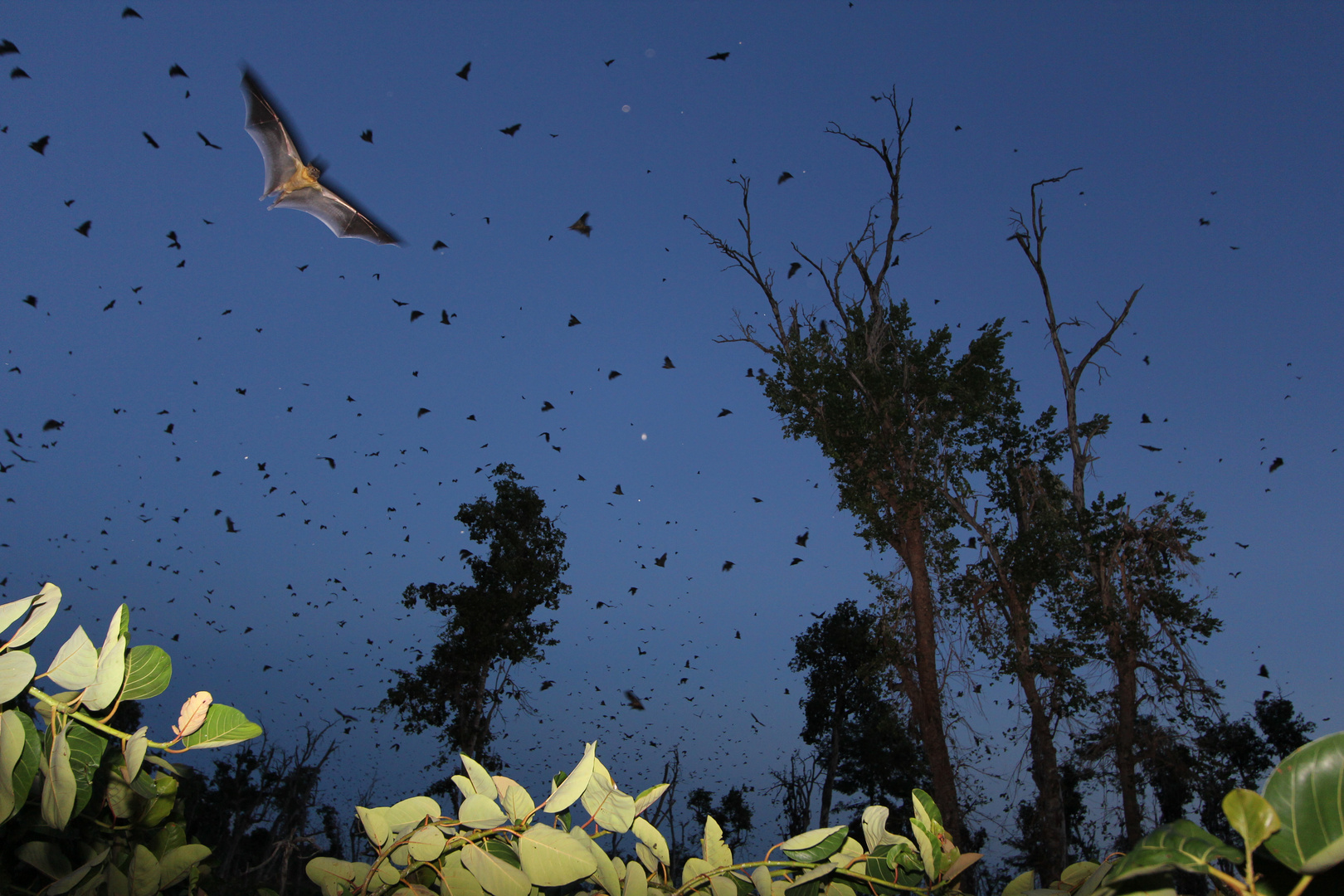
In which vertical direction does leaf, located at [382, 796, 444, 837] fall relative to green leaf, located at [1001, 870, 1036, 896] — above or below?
above

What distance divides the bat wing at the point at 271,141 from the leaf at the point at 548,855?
1048 centimetres

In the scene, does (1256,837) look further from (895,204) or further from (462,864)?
(895,204)

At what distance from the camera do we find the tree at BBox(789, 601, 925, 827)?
25844 millimetres

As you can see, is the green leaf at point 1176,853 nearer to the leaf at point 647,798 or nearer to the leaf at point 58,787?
the leaf at point 647,798

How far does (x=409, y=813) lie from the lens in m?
1.05

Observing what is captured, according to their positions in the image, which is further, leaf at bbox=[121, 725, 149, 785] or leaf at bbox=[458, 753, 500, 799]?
leaf at bbox=[458, 753, 500, 799]

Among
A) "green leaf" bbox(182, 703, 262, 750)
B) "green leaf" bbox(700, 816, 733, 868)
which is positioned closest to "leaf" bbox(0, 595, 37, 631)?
"green leaf" bbox(182, 703, 262, 750)

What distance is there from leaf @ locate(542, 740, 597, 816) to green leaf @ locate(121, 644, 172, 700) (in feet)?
1.89

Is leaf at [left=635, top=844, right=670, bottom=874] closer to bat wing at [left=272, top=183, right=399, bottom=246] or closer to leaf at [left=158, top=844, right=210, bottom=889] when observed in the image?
leaf at [left=158, top=844, right=210, bottom=889]

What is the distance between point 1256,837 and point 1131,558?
55.6 feet

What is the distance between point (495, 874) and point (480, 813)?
8 centimetres

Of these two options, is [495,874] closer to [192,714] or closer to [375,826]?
[375,826]

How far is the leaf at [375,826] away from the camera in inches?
39.9

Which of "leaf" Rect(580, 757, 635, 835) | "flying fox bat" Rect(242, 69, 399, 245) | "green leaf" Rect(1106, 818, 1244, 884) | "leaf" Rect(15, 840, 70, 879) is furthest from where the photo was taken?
"flying fox bat" Rect(242, 69, 399, 245)
